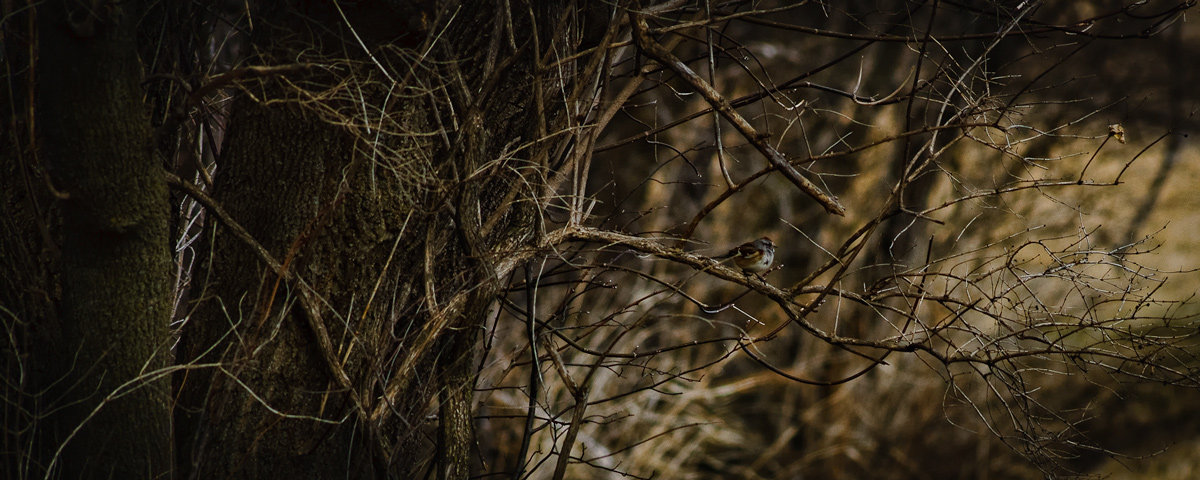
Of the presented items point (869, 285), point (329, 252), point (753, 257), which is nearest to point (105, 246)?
point (329, 252)

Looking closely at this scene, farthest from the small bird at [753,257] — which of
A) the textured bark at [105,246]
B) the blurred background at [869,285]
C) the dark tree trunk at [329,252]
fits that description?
the blurred background at [869,285]

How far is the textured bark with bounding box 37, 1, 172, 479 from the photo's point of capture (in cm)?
181

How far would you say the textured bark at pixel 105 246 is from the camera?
1808 millimetres

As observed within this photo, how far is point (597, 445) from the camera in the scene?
21.3 feet

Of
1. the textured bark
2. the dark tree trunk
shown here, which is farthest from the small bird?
the textured bark

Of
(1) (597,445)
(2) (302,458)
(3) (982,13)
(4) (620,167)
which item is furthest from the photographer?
(4) (620,167)

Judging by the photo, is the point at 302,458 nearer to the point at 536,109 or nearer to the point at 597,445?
the point at 536,109

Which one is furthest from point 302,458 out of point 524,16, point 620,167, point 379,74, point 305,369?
point 620,167

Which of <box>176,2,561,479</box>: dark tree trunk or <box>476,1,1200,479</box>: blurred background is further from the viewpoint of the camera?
<box>476,1,1200,479</box>: blurred background

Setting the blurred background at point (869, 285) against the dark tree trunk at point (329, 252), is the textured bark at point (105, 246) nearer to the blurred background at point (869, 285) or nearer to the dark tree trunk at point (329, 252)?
the dark tree trunk at point (329, 252)

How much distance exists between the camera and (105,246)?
1925 mm

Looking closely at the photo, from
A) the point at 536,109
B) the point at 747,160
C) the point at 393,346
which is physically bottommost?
the point at 393,346

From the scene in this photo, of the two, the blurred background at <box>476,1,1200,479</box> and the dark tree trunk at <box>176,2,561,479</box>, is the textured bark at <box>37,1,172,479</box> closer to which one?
the dark tree trunk at <box>176,2,561,479</box>

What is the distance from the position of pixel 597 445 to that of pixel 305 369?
441 centimetres
